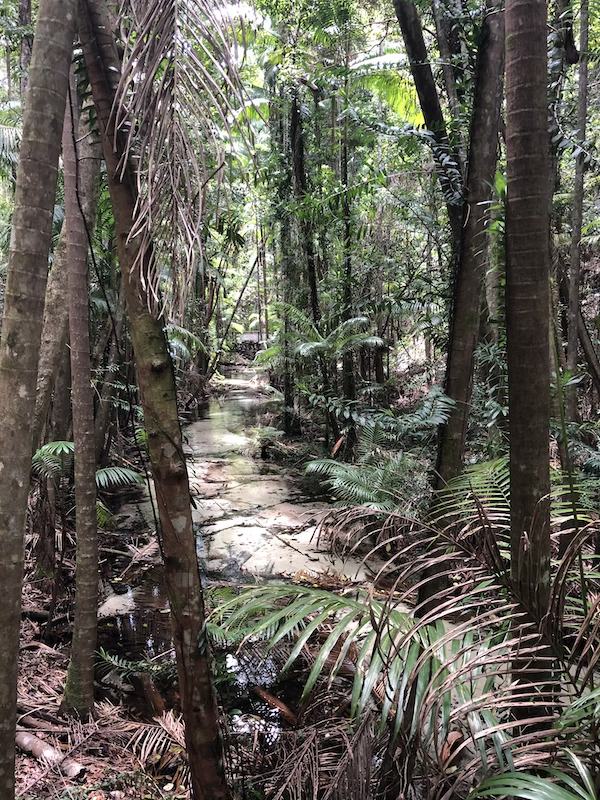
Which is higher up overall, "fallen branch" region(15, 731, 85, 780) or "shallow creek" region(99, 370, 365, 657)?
"shallow creek" region(99, 370, 365, 657)

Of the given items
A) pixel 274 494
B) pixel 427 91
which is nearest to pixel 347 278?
pixel 427 91

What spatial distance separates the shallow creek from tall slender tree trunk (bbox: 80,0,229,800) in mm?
643

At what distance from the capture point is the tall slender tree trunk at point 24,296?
70.7 inches

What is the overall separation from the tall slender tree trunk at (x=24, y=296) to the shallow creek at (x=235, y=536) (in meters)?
1.26

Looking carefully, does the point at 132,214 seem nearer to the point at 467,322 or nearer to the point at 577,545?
the point at 577,545

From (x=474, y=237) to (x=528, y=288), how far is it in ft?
5.99

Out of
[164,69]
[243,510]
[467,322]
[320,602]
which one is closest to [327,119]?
[243,510]

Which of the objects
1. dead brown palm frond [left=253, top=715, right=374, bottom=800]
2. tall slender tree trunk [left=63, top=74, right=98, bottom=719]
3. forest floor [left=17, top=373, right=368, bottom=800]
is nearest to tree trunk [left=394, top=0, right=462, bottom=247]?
forest floor [left=17, top=373, right=368, bottom=800]

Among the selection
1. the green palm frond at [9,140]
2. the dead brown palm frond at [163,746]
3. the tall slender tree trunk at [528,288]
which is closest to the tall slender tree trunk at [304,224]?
the green palm frond at [9,140]

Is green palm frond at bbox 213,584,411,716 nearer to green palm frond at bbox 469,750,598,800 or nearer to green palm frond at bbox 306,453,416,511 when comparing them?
green palm frond at bbox 469,750,598,800

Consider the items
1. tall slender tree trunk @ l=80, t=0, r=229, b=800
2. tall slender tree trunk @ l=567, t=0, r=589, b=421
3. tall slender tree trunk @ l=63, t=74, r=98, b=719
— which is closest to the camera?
tall slender tree trunk @ l=80, t=0, r=229, b=800

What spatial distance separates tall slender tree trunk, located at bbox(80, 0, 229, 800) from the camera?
2061mm

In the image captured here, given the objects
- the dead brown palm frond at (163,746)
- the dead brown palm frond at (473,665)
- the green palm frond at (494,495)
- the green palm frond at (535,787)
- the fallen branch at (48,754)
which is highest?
the green palm frond at (494,495)

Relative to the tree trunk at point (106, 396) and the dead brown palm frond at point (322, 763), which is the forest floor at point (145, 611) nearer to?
the dead brown palm frond at point (322, 763)
